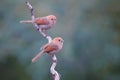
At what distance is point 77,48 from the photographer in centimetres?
354

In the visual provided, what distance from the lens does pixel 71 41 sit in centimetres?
350

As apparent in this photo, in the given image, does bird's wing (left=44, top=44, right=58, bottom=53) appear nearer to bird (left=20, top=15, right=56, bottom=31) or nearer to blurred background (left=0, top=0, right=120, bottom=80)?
bird (left=20, top=15, right=56, bottom=31)

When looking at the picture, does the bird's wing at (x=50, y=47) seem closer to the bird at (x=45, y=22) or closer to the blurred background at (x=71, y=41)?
the bird at (x=45, y=22)

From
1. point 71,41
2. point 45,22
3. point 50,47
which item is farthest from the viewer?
point 71,41

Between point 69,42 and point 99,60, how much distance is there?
305 mm

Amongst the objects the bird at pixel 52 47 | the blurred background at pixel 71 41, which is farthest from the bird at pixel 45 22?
the blurred background at pixel 71 41

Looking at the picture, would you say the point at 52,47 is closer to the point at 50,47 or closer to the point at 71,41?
the point at 50,47

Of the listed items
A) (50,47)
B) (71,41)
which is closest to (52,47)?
(50,47)

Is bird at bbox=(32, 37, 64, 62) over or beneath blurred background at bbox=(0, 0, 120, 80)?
beneath

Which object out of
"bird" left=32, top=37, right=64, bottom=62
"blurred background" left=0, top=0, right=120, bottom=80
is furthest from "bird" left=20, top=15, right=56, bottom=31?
"blurred background" left=0, top=0, right=120, bottom=80

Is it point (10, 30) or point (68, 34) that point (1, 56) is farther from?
point (68, 34)

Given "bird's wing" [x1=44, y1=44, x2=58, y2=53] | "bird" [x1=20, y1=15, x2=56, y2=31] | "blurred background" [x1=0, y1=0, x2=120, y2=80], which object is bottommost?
"bird's wing" [x1=44, y1=44, x2=58, y2=53]

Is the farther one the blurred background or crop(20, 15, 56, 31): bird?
the blurred background

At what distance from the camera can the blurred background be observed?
3541 millimetres
